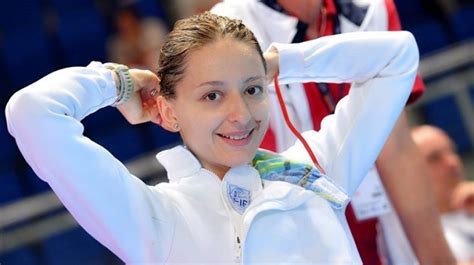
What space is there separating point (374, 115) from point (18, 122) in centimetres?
58

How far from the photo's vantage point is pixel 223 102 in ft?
4.77

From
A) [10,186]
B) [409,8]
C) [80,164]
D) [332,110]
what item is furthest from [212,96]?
[409,8]

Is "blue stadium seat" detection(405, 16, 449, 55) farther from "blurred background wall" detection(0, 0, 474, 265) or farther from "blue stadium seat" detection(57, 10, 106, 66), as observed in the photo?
"blue stadium seat" detection(57, 10, 106, 66)

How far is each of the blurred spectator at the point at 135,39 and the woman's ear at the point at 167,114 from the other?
9.35ft

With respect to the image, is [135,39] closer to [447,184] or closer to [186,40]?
[447,184]

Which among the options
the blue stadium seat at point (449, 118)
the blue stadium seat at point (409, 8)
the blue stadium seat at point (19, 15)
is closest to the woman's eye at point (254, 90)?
the blue stadium seat at point (449, 118)

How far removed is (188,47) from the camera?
1.49 m

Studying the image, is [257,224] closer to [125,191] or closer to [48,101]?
[125,191]

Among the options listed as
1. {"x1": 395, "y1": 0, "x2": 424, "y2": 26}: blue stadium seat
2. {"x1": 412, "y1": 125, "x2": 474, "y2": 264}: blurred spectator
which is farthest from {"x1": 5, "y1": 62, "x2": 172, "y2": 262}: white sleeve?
{"x1": 395, "y1": 0, "x2": 424, "y2": 26}: blue stadium seat

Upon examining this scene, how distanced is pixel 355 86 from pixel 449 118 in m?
2.09

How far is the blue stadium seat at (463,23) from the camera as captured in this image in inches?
181

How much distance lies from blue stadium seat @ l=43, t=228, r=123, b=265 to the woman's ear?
166cm

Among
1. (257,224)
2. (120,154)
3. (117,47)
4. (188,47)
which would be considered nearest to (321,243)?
(257,224)

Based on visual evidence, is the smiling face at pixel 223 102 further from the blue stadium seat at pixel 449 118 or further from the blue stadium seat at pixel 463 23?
the blue stadium seat at pixel 463 23
